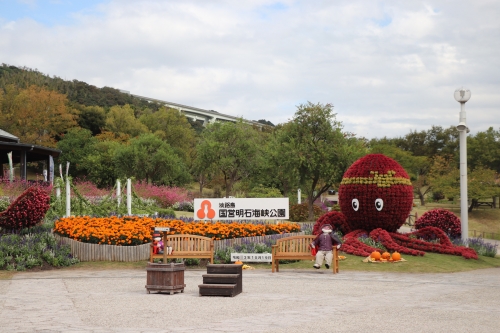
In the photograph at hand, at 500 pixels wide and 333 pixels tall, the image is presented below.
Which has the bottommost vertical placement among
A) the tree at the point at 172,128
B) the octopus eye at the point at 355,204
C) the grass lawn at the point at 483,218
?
the grass lawn at the point at 483,218

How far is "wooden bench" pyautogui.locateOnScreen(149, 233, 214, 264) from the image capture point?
55.0ft

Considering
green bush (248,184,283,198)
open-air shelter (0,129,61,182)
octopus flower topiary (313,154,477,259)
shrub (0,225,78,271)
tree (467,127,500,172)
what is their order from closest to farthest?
1. shrub (0,225,78,271)
2. octopus flower topiary (313,154,477,259)
3. open-air shelter (0,129,61,182)
4. green bush (248,184,283,198)
5. tree (467,127,500,172)

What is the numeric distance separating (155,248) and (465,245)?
11.3 metres

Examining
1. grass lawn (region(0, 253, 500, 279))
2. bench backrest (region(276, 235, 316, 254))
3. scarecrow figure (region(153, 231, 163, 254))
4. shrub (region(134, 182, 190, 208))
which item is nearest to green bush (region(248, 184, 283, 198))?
shrub (region(134, 182, 190, 208))

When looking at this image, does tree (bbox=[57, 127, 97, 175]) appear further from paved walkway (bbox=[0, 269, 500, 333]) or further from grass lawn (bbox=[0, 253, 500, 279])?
paved walkway (bbox=[0, 269, 500, 333])

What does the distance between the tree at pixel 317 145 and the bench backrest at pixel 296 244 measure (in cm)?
1688

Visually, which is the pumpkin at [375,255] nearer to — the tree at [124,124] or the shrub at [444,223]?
the shrub at [444,223]

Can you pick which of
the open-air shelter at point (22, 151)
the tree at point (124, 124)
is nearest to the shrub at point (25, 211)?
the open-air shelter at point (22, 151)

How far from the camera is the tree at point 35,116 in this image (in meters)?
66.4

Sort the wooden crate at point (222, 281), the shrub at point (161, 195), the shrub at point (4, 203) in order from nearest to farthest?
the wooden crate at point (222, 281) < the shrub at point (4, 203) < the shrub at point (161, 195)

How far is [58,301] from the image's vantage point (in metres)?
11.5

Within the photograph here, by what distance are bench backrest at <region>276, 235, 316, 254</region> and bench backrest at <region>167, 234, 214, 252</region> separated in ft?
6.61

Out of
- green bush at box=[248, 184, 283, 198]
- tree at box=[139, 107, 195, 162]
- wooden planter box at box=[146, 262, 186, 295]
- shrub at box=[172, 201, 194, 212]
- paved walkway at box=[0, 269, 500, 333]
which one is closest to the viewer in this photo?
paved walkway at box=[0, 269, 500, 333]

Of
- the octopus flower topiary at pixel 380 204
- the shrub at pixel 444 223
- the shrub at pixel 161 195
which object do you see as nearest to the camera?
the octopus flower topiary at pixel 380 204
